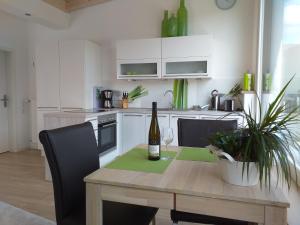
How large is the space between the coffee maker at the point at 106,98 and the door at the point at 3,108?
6.36ft

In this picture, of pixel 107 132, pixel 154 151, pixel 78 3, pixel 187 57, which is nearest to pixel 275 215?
pixel 154 151

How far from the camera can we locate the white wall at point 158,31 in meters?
3.79

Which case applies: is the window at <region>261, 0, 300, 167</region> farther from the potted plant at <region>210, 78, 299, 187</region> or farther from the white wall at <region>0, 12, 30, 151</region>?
the white wall at <region>0, 12, 30, 151</region>

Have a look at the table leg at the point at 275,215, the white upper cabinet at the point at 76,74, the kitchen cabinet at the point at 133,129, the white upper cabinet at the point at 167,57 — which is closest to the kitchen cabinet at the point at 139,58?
the white upper cabinet at the point at 167,57

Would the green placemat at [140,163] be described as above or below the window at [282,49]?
below

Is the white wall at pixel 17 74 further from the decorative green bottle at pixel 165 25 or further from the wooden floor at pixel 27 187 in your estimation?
the decorative green bottle at pixel 165 25

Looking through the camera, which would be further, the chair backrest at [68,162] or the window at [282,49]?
the window at [282,49]

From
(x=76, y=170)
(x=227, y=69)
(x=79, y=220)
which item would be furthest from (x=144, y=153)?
(x=227, y=69)

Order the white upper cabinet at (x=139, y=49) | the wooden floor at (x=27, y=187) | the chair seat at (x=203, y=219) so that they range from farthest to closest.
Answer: the white upper cabinet at (x=139, y=49)
the wooden floor at (x=27, y=187)
the chair seat at (x=203, y=219)

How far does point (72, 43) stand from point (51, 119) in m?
1.56

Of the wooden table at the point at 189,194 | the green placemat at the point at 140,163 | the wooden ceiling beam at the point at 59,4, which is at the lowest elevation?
the wooden table at the point at 189,194

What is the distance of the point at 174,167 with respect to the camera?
1276mm

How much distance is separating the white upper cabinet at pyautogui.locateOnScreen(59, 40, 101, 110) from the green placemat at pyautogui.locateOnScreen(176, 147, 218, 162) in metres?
2.82

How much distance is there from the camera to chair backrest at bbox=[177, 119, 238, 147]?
186cm
